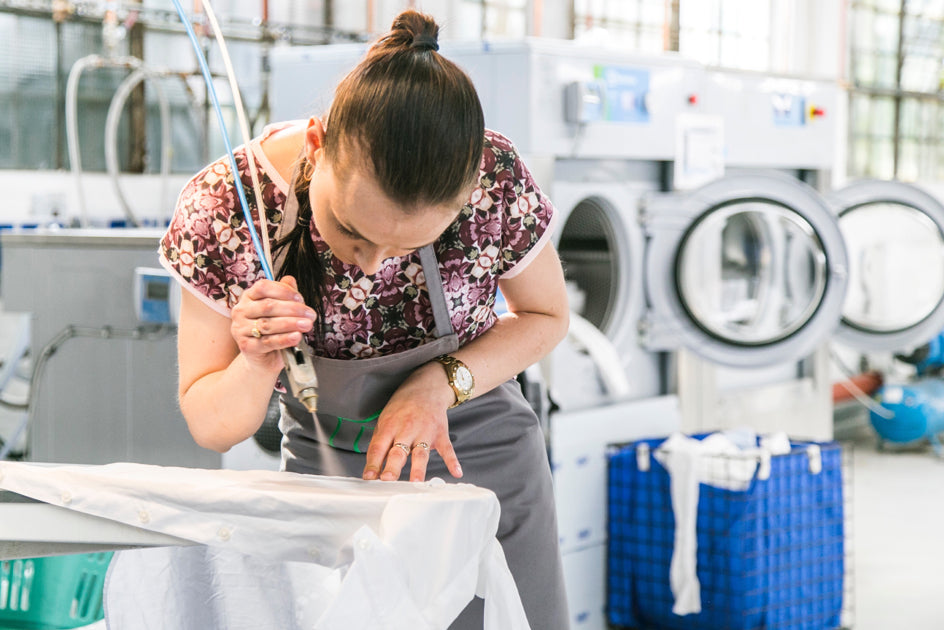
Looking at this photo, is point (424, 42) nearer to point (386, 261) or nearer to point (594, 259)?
point (386, 261)

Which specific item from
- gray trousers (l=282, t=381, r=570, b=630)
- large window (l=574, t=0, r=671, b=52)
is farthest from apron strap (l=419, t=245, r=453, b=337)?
large window (l=574, t=0, r=671, b=52)

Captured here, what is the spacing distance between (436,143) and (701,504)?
192 cm

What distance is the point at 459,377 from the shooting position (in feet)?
4.15

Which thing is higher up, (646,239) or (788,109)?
(788,109)

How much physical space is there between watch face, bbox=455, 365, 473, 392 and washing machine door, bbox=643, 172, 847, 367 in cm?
177

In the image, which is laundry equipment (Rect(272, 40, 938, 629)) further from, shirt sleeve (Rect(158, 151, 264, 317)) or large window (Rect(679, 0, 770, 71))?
large window (Rect(679, 0, 770, 71))

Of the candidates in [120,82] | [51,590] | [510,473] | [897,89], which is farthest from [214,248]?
[897,89]

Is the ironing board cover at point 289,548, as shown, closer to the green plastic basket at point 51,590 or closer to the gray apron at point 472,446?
the gray apron at point 472,446

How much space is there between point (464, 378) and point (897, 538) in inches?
119

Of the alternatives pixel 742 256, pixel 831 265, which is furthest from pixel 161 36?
pixel 831 265

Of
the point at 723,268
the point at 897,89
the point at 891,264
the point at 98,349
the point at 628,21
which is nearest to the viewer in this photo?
the point at 98,349

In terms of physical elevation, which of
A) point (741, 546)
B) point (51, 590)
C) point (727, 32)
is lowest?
point (741, 546)

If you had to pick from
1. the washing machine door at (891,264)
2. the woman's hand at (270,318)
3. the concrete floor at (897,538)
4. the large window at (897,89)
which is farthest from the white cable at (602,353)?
the large window at (897,89)

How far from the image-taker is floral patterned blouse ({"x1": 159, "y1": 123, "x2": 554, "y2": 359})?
45.8 inches
